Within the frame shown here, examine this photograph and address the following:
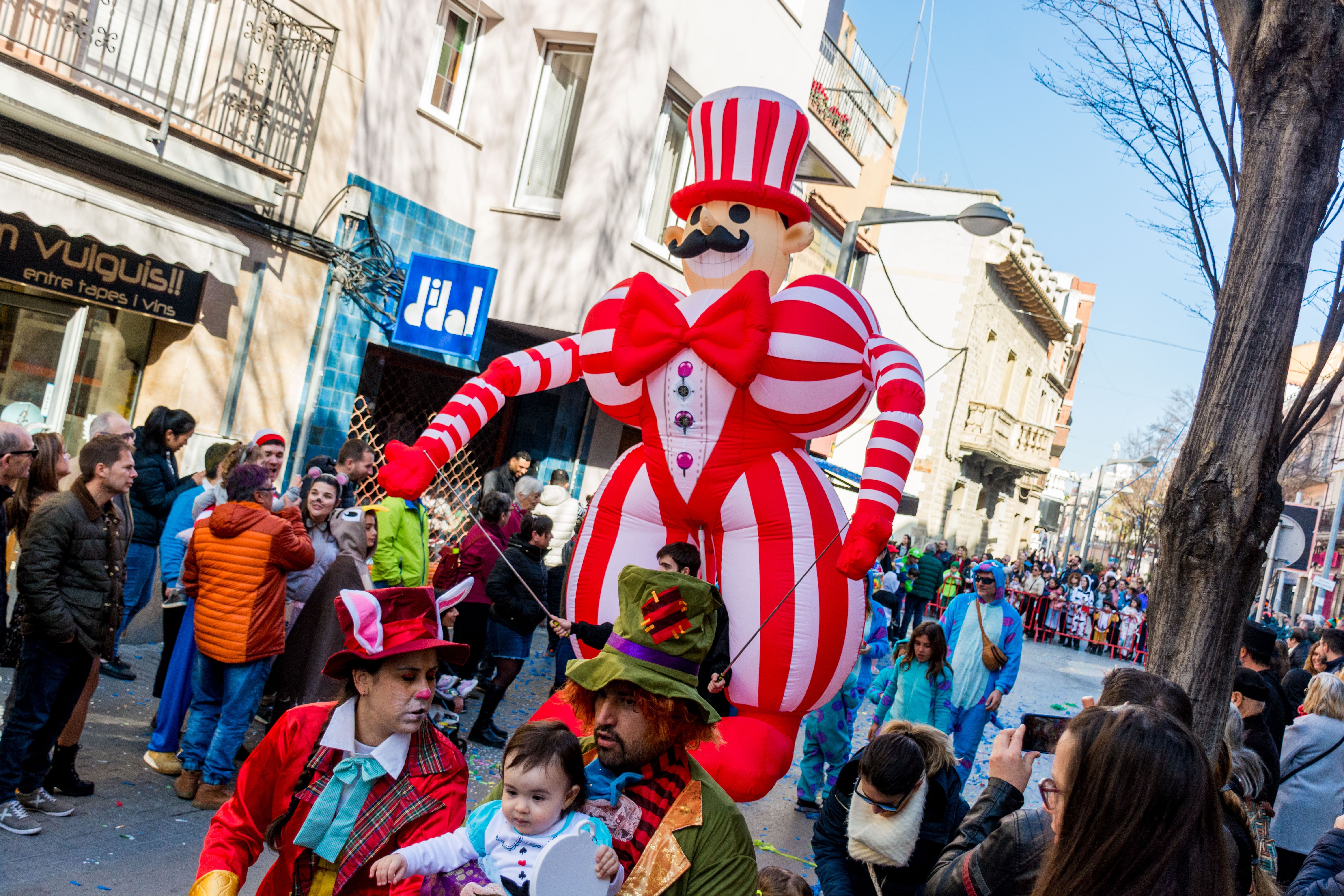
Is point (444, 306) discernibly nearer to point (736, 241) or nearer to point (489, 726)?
point (489, 726)

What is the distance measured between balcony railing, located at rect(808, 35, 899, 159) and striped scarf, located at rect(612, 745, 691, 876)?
13000 millimetres

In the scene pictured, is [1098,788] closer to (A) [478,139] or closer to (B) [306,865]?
(B) [306,865]

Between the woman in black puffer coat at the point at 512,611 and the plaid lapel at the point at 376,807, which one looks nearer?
the plaid lapel at the point at 376,807

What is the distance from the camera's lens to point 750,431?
15.7 ft

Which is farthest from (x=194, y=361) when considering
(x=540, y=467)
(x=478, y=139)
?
(x=540, y=467)

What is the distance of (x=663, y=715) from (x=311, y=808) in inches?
34.9

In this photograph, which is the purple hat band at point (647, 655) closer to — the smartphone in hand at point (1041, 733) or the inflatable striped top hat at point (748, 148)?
the smartphone in hand at point (1041, 733)

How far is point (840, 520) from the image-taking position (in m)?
4.82

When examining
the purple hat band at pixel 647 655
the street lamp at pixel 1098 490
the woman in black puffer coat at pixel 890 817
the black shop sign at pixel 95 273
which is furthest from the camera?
the street lamp at pixel 1098 490

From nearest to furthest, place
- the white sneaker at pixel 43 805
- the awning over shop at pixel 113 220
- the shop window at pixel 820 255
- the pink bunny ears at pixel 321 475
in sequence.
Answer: the white sneaker at pixel 43 805 → the pink bunny ears at pixel 321 475 → the awning over shop at pixel 113 220 → the shop window at pixel 820 255

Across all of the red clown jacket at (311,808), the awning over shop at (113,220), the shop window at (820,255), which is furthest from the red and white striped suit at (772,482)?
the shop window at (820,255)

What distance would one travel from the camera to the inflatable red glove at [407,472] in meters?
4.87

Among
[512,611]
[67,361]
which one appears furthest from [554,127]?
[512,611]

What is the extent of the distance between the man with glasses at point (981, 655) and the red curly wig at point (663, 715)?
4492 millimetres
